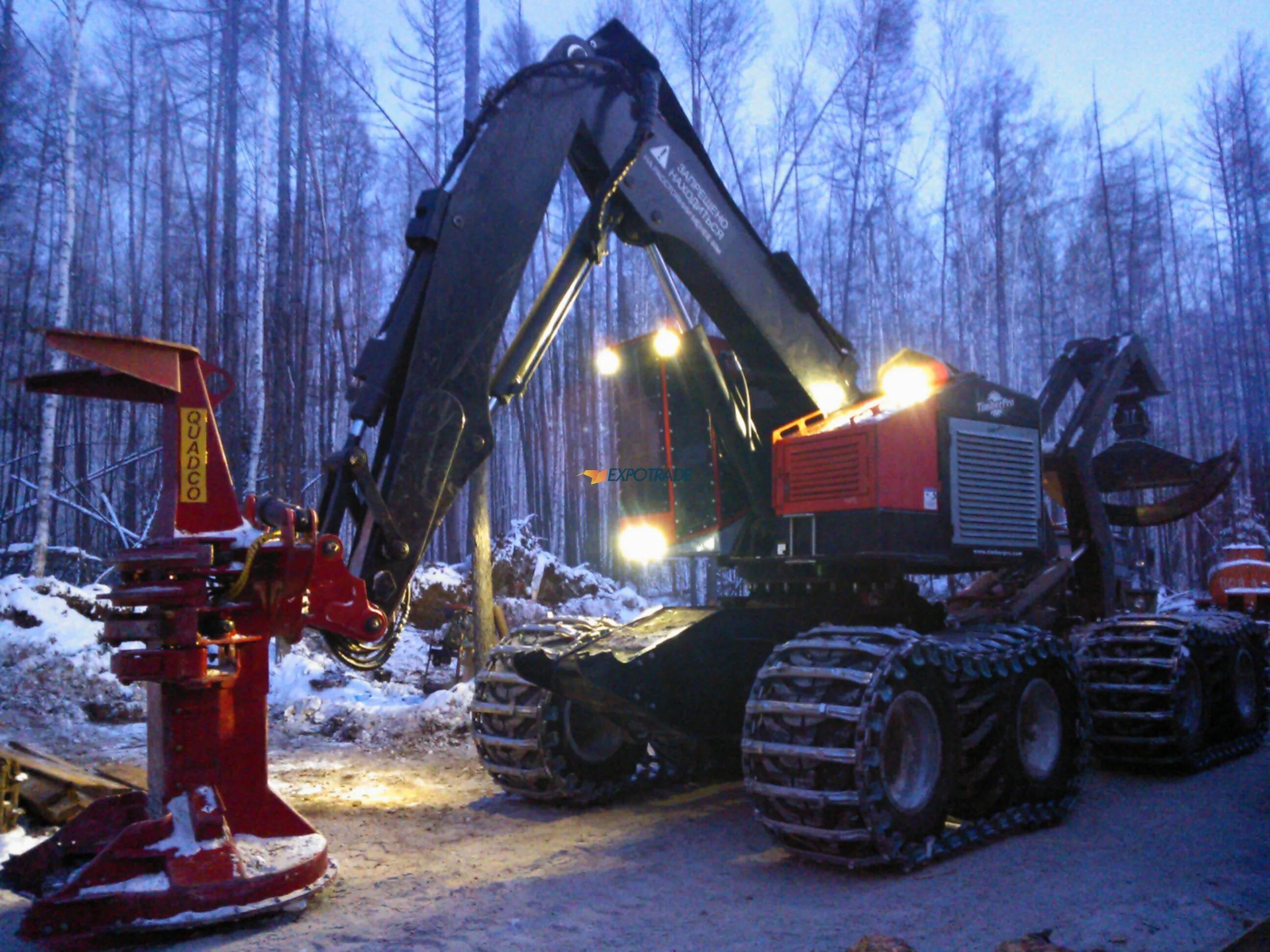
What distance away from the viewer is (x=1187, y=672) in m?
6.71

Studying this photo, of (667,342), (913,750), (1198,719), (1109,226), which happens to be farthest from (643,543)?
(1109,226)

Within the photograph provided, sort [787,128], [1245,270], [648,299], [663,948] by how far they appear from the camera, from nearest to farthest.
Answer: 1. [663,948]
2. [787,128]
3. [648,299]
4. [1245,270]

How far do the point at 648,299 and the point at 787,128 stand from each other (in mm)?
5053

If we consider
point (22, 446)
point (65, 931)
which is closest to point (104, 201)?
point (22, 446)

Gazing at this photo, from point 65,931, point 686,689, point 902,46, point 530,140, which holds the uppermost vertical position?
point 902,46

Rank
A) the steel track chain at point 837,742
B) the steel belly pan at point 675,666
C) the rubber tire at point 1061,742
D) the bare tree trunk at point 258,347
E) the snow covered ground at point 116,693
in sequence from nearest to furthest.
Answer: the steel track chain at point 837,742
the steel belly pan at point 675,666
the rubber tire at point 1061,742
the snow covered ground at point 116,693
the bare tree trunk at point 258,347

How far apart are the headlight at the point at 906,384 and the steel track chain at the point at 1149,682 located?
2.56 meters

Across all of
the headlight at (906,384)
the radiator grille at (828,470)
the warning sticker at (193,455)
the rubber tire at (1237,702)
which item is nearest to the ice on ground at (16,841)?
the warning sticker at (193,455)

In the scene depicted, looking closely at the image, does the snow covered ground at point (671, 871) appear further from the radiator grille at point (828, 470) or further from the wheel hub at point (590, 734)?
the radiator grille at point (828, 470)

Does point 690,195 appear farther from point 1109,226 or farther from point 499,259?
point 1109,226

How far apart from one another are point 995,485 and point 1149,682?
2031 mm

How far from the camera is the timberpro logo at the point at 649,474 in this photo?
595cm

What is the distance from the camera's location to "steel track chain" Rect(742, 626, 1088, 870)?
4.15 metres

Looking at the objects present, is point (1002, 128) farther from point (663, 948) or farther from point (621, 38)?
point (663, 948)
